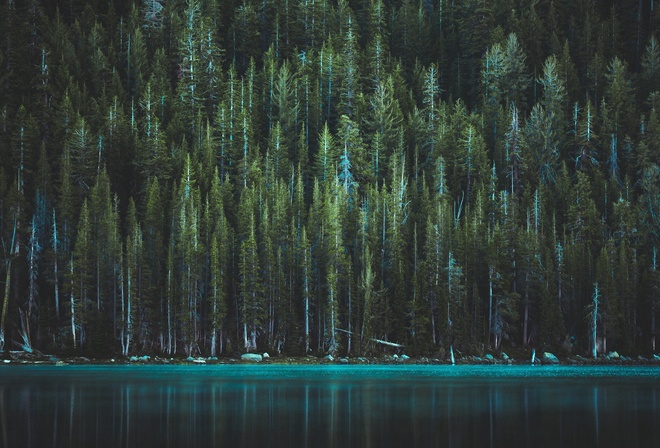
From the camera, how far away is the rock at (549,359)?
310 feet

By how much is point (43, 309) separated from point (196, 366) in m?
20.3

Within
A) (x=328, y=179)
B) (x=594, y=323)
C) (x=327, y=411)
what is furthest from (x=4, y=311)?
(x=594, y=323)

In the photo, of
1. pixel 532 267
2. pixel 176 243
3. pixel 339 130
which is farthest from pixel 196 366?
pixel 339 130

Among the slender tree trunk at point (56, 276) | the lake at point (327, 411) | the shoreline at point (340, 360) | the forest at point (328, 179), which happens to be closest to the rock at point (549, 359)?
the shoreline at point (340, 360)

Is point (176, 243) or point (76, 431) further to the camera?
point (176, 243)

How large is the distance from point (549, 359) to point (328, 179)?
3849 cm

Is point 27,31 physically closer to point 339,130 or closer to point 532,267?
point 339,130

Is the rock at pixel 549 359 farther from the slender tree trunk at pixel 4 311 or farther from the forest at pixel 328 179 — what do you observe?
the slender tree trunk at pixel 4 311

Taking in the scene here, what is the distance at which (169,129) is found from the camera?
123938 mm

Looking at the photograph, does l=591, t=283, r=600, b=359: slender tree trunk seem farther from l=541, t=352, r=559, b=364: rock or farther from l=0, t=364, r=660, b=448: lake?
l=0, t=364, r=660, b=448: lake

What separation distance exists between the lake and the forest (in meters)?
26.4

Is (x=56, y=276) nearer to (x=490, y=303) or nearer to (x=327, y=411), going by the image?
(x=490, y=303)

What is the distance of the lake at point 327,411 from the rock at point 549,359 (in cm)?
2256

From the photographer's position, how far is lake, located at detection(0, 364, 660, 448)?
32.4 m
